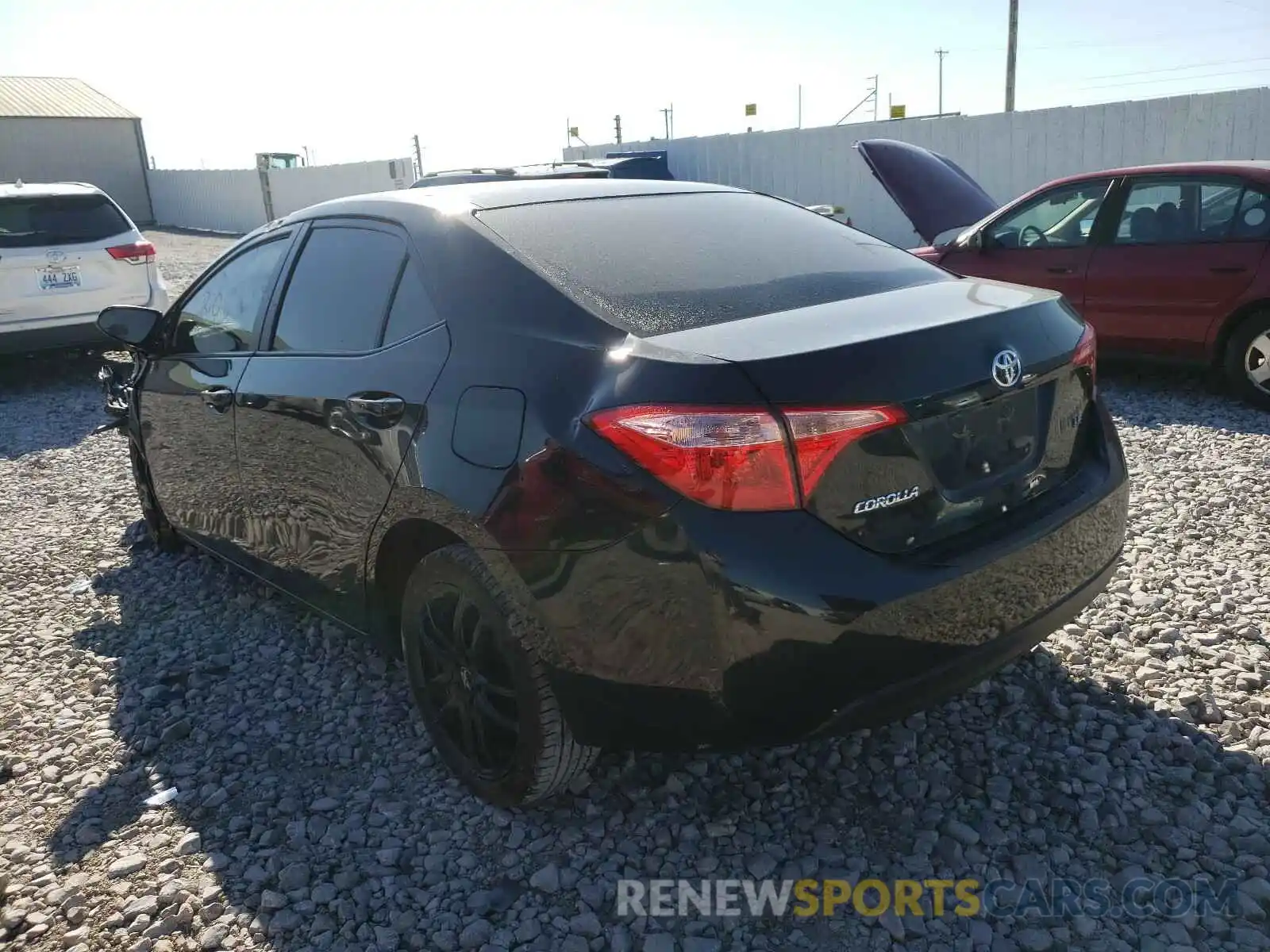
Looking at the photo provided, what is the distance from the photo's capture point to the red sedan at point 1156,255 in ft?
21.0

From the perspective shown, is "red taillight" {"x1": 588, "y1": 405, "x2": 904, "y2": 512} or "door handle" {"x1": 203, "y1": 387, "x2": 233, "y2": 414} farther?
"door handle" {"x1": 203, "y1": 387, "x2": 233, "y2": 414}

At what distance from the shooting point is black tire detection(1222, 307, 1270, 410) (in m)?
6.36

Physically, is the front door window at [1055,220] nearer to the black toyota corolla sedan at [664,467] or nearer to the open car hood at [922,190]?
the open car hood at [922,190]

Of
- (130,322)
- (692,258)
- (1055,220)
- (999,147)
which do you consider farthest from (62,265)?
(999,147)

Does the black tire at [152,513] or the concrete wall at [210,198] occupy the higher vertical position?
the concrete wall at [210,198]

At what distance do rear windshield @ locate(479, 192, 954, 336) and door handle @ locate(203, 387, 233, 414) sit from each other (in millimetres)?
1311

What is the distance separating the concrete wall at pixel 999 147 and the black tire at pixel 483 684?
12.8m

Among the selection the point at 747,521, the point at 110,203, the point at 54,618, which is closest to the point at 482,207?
the point at 747,521

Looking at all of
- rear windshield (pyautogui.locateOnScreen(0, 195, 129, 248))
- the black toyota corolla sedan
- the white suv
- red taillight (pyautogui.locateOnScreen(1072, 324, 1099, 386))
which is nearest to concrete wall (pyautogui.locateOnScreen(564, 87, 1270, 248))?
the white suv

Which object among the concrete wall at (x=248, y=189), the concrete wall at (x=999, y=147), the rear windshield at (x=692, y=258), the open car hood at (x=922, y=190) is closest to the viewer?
the rear windshield at (x=692, y=258)

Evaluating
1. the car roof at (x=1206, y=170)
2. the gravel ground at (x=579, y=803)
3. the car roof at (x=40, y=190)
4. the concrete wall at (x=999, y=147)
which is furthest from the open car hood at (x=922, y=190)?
the car roof at (x=40, y=190)

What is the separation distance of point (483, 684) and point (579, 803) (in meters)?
0.46

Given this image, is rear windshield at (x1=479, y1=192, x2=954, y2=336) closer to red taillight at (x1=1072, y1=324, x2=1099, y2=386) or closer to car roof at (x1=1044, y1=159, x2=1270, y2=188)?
red taillight at (x1=1072, y1=324, x2=1099, y2=386)

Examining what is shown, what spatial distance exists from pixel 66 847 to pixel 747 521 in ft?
6.88
